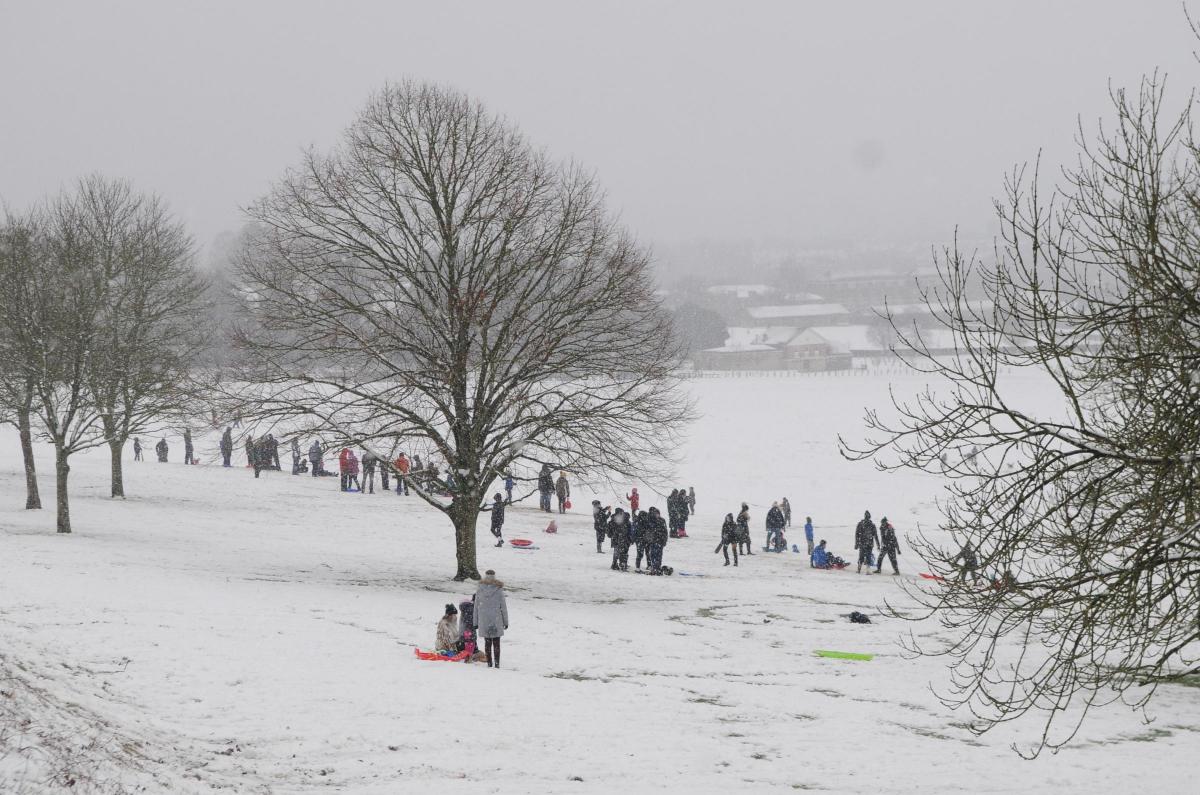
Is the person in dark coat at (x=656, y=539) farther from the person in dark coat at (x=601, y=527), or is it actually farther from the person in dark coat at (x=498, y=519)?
the person in dark coat at (x=498, y=519)

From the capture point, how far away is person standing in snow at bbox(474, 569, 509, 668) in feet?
44.5

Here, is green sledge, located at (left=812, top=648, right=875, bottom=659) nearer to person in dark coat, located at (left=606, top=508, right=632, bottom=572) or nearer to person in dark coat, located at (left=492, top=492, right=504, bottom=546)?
person in dark coat, located at (left=606, top=508, right=632, bottom=572)

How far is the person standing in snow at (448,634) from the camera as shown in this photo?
1384 centimetres

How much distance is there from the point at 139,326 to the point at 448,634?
64.3 ft

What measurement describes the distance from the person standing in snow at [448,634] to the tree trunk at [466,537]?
5.24 m

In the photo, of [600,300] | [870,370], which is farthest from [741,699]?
[870,370]

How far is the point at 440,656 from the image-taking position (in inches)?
539

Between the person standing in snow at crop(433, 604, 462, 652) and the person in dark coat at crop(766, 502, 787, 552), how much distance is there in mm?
17393

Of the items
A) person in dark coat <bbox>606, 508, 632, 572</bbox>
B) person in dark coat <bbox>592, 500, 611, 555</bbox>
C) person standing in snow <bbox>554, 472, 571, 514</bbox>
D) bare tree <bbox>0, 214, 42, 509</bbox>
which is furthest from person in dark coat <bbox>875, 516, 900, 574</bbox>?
bare tree <bbox>0, 214, 42, 509</bbox>

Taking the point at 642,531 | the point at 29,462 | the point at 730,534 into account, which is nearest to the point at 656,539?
the point at 642,531

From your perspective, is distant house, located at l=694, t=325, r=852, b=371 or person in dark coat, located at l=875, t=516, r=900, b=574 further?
distant house, located at l=694, t=325, r=852, b=371

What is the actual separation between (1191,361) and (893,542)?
756 inches

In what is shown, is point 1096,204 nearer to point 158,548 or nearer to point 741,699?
point 741,699

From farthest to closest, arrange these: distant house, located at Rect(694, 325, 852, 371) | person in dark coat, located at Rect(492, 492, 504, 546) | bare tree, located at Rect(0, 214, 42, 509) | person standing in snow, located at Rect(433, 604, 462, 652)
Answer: distant house, located at Rect(694, 325, 852, 371) < person in dark coat, located at Rect(492, 492, 504, 546) < bare tree, located at Rect(0, 214, 42, 509) < person standing in snow, located at Rect(433, 604, 462, 652)
